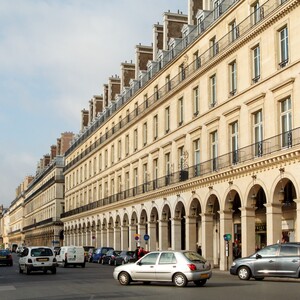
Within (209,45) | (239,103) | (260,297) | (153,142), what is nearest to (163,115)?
(153,142)

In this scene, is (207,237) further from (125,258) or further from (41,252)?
(41,252)

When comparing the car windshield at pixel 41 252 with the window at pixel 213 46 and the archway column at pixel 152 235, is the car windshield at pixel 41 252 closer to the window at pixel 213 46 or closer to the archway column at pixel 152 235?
the window at pixel 213 46

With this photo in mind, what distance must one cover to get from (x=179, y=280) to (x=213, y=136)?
60.2 ft

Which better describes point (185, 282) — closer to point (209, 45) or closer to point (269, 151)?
point (269, 151)

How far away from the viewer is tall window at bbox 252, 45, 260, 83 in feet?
111

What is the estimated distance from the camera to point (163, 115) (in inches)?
1930

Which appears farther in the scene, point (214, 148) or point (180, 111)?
point (180, 111)

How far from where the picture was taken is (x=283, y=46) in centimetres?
3156

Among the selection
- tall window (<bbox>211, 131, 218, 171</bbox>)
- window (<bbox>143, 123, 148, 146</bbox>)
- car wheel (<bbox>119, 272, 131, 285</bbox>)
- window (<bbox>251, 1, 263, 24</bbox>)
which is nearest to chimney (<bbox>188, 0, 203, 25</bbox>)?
window (<bbox>143, 123, 148, 146</bbox>)

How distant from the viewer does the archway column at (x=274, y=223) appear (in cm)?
3108

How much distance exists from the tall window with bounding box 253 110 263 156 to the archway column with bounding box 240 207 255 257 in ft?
11.1

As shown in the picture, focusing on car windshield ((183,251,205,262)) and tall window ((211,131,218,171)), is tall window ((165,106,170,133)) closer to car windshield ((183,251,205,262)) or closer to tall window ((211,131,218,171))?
tall window ((211,131,218,171))

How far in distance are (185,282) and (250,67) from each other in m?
16.0

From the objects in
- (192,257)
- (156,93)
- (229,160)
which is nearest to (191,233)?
(229,160)
